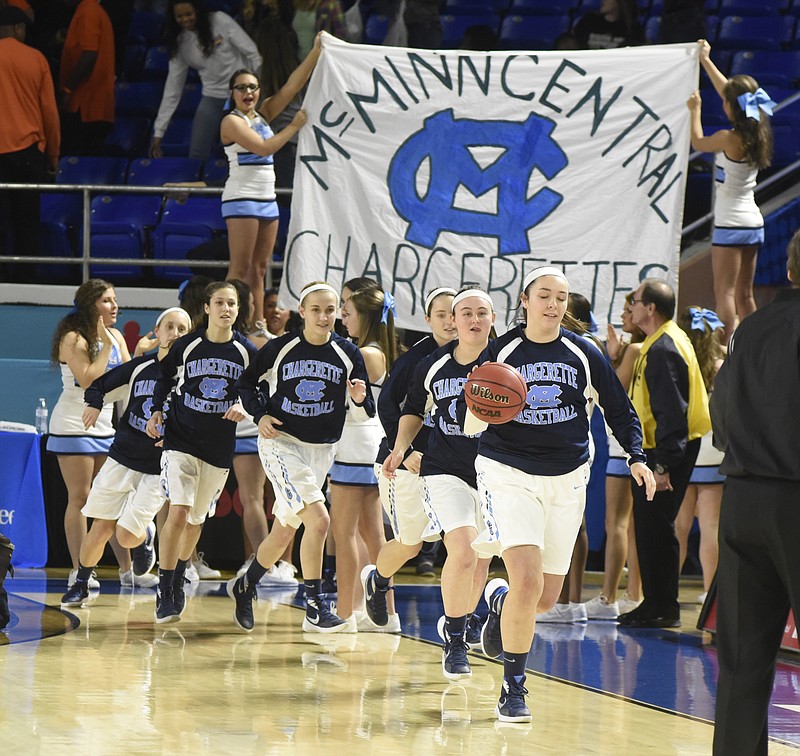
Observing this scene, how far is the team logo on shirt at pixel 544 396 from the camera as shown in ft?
18.3

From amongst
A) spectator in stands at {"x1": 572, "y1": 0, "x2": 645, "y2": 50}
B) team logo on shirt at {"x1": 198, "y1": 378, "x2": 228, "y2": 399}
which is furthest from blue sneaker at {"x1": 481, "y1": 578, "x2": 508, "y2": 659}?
spectator in stands at {"x1": 572, "y1": 0, "x2": 645, "y2": 50}

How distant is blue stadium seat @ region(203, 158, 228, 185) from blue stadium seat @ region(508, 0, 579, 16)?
4424 mm

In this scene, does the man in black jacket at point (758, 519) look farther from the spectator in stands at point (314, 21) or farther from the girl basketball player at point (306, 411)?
the spectator in stands at point (314, 21)

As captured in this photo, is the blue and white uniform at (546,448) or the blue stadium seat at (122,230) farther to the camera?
the blue stadium seat at (122,230)

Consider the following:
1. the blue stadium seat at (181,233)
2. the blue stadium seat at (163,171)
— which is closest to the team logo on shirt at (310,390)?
the blue stadium seat at (181,233)

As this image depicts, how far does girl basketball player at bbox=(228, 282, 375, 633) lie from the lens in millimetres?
7375

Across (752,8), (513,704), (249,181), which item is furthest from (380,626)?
(752,8)

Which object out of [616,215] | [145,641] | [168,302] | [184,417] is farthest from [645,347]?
[168,302]

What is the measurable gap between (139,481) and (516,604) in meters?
3.82

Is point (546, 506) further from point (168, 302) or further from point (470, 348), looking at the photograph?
point (168, 302)

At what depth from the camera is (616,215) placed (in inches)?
375

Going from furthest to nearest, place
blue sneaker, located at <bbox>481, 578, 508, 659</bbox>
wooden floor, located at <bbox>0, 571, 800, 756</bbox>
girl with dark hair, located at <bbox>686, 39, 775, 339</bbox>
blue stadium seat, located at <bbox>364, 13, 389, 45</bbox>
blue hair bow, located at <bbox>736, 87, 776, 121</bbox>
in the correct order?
blue stadium seat, located at <bbox>364, 13, 389, 45</bbox> → girl with dark hair, located at <bbox>686, 39, 775, 339</bbox> → blue hair bow, located at <bbox>736, 87, 776, 121</bbox> → blue sneaker, located at <bbox>481, 578, 508, 659</bbox> → wooden floor, located at <bbox>0, 571, 800, 756</bbox>

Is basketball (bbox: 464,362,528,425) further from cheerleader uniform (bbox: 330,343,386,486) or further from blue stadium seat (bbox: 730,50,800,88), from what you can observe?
blue stadium seat (bbox: 730,50,800,88)

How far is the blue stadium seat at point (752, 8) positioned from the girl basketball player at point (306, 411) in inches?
362
